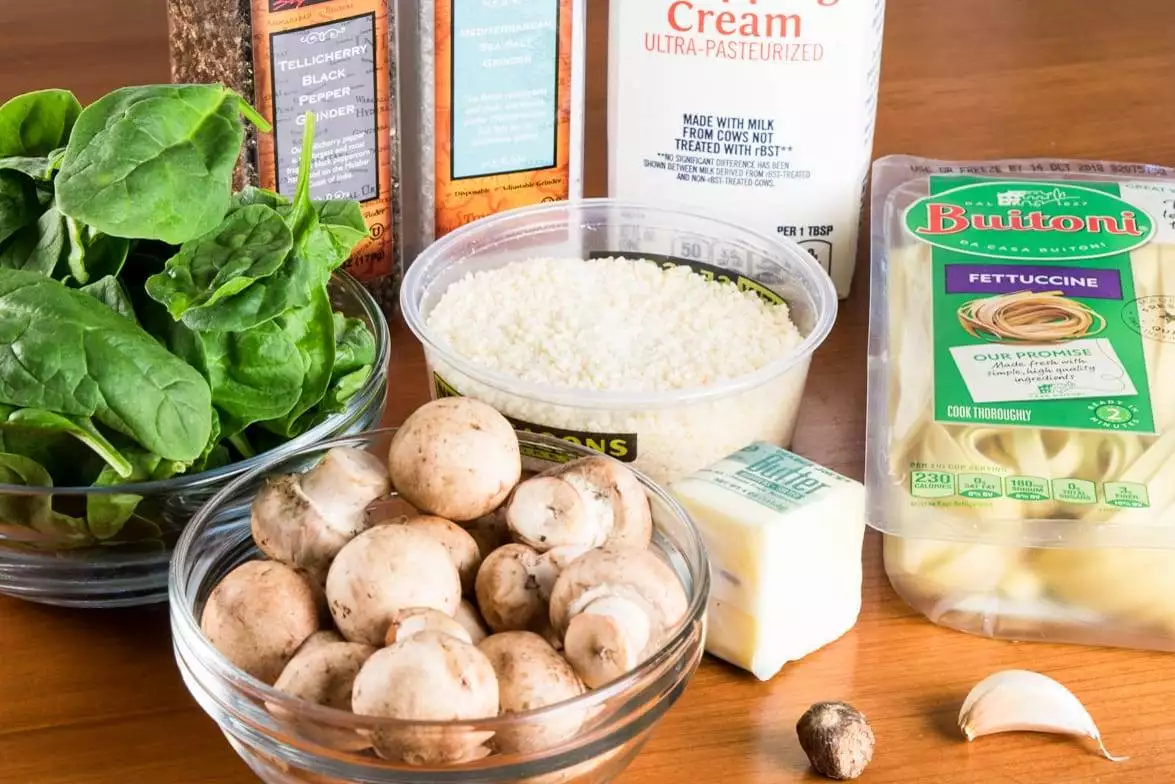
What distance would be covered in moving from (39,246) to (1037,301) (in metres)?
0.57

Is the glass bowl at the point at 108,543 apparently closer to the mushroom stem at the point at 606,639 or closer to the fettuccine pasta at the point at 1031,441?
the mushroom stem at the point at 606,639

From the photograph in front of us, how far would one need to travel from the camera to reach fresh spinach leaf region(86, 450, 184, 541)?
75 centimetres

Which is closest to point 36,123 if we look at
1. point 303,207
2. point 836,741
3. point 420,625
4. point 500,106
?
point 303,207

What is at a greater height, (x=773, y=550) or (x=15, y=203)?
(x=15, y=203)

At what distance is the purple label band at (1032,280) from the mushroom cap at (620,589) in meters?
0.38

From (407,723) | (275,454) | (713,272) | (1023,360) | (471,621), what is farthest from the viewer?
(713,272)

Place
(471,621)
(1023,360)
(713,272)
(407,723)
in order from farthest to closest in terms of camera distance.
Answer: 1. (713,272)
2. (1023,360)
3. (471,621)
4. (407,723)

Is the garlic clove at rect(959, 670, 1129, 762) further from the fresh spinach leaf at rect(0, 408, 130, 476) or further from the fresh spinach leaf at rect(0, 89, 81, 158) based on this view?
the fresh spinach leaf at rect(0, 89, 81, 158)

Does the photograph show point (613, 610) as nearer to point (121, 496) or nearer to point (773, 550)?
point (773, 550)

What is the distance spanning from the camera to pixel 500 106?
3.35 ft

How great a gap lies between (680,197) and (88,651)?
501 mm

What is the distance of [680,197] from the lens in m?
1.08

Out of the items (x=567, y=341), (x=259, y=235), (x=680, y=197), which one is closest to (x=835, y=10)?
(x=680, y=197)

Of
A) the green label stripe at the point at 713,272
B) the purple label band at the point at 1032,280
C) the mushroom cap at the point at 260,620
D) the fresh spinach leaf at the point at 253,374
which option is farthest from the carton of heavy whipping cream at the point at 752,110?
the mushroom cap at the point at 260,620
